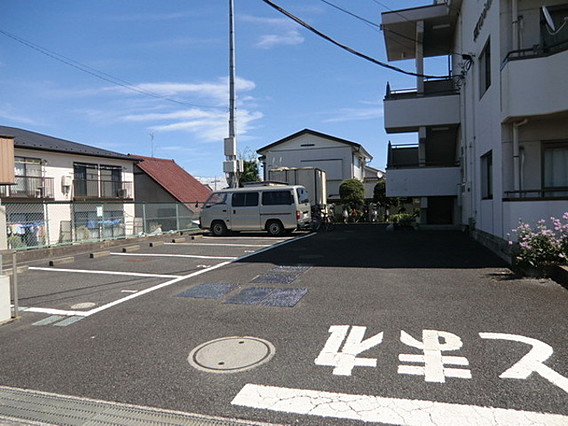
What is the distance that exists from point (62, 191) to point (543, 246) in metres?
21.1

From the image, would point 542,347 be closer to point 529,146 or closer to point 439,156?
point 529,146

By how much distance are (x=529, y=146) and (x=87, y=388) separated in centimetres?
942

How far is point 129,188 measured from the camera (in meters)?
24.7

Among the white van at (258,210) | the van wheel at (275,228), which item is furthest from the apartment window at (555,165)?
the van wheel at (275,228)

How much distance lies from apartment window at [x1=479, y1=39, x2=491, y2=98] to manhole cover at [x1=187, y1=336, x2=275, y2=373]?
9719 millimetres

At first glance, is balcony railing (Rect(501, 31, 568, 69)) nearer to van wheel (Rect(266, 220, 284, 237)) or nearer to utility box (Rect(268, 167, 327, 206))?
van wheel (Rect(266, 220, 284, 237))

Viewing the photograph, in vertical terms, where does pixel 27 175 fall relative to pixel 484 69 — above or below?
below

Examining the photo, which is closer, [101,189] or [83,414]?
[83,414]

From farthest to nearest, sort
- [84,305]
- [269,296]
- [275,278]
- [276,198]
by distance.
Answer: [276,198] → [275,278] → [269,296] → [84,305]

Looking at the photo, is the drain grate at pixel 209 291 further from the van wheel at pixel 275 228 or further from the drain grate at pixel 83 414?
the van wheel at pixel 275 228

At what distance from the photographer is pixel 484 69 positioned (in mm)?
11008

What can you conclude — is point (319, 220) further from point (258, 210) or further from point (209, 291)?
point (209, 291)

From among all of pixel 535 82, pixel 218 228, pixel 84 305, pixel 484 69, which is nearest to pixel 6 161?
pixel 84 305

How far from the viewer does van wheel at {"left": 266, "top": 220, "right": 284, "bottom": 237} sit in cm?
1545
